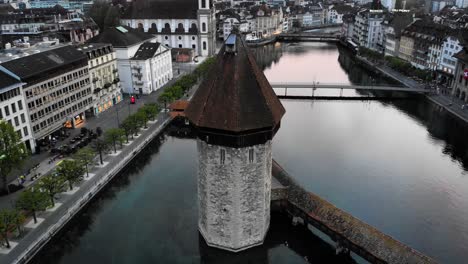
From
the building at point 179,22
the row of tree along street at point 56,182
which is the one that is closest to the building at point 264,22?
the building at point 179,22

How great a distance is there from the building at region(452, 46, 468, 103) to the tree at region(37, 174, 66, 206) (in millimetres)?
63004

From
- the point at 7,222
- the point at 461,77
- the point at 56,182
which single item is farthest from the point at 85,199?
the point at 461,77

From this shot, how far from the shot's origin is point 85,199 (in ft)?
119

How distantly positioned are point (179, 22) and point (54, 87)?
71.3 meters

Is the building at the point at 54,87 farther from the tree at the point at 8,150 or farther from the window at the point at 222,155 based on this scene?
the window at the point at 222,155

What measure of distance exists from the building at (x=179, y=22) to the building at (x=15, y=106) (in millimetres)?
72563

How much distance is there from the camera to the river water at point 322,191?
3116 cm

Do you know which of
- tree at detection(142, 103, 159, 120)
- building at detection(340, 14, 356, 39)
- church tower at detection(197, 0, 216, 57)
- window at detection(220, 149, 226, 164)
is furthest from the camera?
building at detection(340, 14, 356, 39)

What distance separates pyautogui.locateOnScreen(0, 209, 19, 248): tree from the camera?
1069 inches

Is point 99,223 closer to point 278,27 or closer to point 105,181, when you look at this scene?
point 105,181

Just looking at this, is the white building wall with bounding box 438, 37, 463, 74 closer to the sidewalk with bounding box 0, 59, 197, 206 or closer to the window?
the sidewalk with bounding box 0, 59, 197, 206

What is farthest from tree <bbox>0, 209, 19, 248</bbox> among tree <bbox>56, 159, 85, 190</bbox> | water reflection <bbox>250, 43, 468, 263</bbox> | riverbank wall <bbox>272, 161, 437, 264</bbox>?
water reflection <bbox>250, 43, 468, 263</bbox>

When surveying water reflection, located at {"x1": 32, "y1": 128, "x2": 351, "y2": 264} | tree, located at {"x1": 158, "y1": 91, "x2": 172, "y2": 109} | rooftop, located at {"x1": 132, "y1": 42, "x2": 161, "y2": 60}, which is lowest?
water reflection, located at {"x1": 32, "y1": 128, "x2": 351, "y2": 264}

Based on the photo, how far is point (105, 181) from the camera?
39781mm
